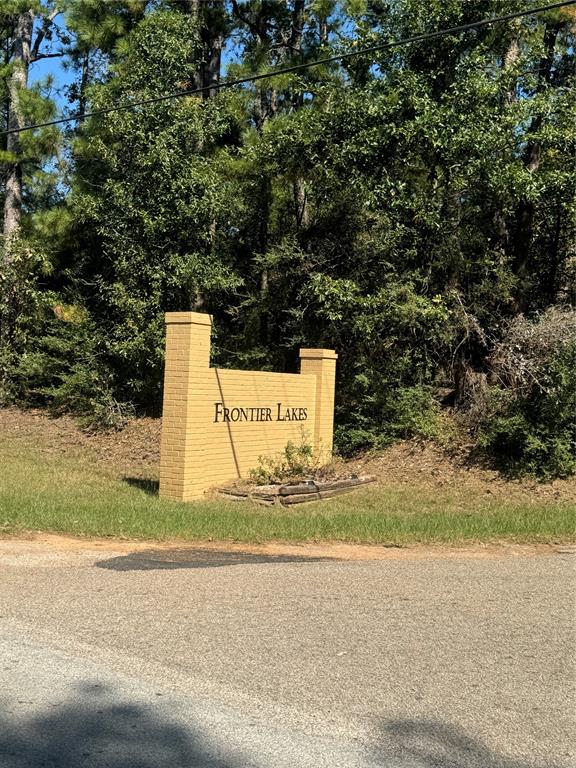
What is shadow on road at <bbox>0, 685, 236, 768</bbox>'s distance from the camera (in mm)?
3824

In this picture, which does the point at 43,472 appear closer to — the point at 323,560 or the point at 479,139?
the point at 323,560

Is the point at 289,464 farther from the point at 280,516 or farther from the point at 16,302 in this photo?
the point at 16,302

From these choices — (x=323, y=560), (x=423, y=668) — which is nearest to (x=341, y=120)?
(x=323, y=560)

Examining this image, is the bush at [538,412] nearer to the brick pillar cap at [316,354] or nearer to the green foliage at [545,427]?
the green foliage at [545,427]

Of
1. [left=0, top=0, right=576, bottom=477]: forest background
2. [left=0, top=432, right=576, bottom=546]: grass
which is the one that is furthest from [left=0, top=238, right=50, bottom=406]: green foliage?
[left=0, top=432, right=576, bottom=546]: grass

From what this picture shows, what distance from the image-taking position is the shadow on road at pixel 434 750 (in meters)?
3.88

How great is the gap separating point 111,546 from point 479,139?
1205 cm

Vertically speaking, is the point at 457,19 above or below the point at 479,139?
above

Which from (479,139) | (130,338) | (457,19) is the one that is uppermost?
(457,19)

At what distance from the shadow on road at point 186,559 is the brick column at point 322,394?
25.0ft

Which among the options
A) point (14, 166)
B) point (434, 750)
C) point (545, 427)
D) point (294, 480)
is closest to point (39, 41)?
point (14, 166)

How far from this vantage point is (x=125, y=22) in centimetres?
2317

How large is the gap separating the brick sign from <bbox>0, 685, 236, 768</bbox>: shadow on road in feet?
26.4

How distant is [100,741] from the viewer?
404 centimetres
